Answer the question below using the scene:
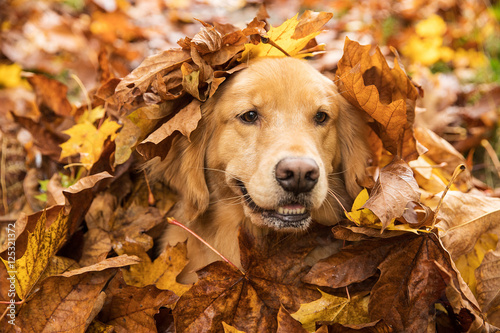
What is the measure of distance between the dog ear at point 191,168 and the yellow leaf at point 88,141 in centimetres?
40

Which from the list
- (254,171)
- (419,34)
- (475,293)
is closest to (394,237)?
(475,293)

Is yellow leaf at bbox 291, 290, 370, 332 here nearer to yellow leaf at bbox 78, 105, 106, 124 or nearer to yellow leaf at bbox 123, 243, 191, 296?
yellow leaf at bbox 123, 243, 191, 296

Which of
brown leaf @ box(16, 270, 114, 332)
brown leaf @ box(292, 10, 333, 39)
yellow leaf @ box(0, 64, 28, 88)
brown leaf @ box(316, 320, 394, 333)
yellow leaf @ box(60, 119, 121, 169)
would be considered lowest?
yellow leaf @ box(0, 64, 28, 88)

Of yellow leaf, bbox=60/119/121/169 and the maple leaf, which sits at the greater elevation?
yellow leaf, bbox=60/119/121/169

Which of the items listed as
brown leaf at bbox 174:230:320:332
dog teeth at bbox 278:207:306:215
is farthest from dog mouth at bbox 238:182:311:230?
brown leaf at bbox 174:230:320:332

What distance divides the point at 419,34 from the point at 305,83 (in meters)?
4.29

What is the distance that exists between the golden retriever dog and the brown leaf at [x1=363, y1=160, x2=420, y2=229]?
31cm

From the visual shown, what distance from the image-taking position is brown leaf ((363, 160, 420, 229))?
1.85m

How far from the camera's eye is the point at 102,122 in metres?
2.82

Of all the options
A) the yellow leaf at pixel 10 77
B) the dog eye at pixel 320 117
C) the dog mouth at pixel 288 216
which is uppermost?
the dog eye at pixel 320 117

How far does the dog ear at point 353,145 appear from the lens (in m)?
2.60

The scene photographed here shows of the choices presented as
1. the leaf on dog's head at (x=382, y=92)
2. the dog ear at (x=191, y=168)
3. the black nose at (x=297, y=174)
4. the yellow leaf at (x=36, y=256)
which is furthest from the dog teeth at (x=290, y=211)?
the yellow leaf at (x=36, y=256)

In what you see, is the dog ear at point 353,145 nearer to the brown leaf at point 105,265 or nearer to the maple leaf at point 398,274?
the maple leaf at point 398,274

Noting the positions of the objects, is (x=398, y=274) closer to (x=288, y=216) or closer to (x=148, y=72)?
(x=288, y=216)
